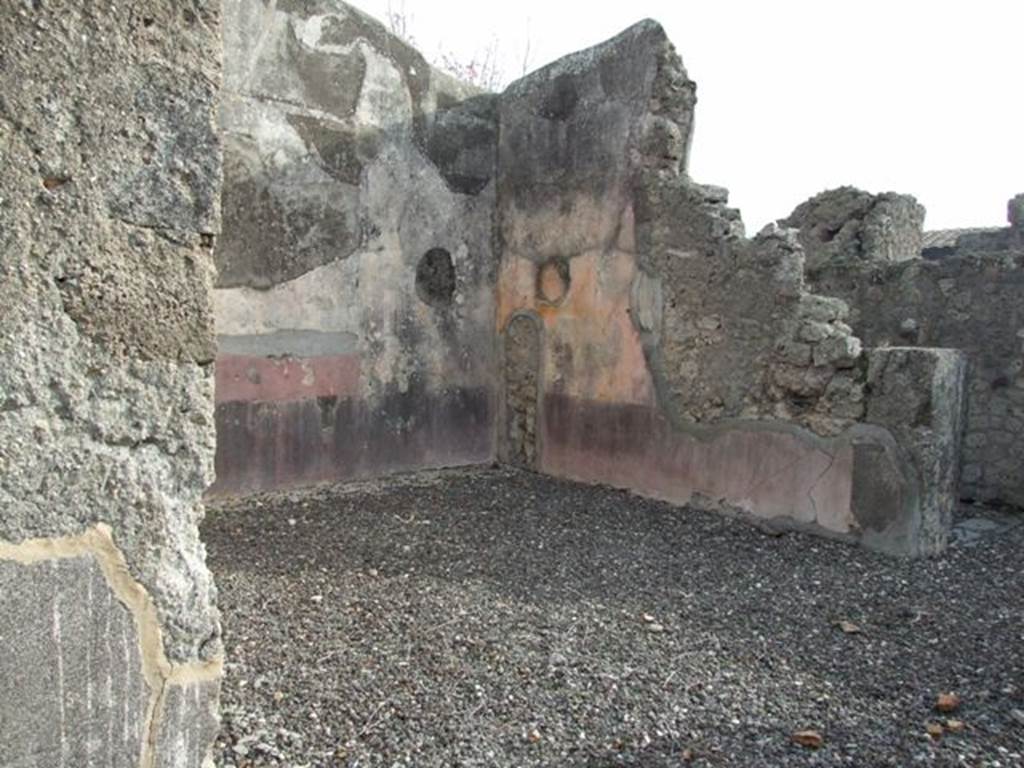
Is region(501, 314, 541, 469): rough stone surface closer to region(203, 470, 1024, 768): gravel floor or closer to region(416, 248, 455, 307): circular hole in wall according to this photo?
region(416, 248, 455, 307): circular hole in wall

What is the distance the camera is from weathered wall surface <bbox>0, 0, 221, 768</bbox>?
4.29 feet

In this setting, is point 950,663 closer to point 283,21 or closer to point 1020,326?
point 1020,326

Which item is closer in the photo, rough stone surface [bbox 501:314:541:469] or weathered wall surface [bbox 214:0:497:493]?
weathered wall surface [bbox 214:0:497:493]

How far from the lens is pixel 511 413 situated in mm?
5660

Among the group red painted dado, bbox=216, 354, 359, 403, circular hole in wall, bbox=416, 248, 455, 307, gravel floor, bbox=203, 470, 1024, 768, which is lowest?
gravel floor, bbox=203, 470, 1024, 768

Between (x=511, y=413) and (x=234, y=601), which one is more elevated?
(x=511, y=413)

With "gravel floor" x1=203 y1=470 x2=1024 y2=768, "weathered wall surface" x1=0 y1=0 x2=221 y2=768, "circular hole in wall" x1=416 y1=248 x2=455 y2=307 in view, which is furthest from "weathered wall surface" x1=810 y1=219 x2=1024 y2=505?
"weathered wall surface" x1=0 y1=0 x2=221 y2=768

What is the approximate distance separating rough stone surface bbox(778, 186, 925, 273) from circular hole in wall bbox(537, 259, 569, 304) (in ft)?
7.62

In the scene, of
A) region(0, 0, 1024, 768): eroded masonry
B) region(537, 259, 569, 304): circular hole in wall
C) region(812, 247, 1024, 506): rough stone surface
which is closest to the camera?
region(0, 0, 1024, 768): eroded masonry

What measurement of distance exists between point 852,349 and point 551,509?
166 cm

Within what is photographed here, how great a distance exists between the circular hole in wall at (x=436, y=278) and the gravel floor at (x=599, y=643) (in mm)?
1657

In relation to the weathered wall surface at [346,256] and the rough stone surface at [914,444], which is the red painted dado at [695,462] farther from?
the weathered wall surface at [346,256]

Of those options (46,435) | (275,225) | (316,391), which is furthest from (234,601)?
(275,225)

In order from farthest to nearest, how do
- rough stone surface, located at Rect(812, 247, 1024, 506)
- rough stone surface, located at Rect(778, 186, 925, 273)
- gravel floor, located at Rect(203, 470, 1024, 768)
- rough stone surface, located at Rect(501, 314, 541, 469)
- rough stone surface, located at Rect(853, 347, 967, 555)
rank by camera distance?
rough stone surface, located at Rect(778, 186, 925, 273) → rough stone surface, located at Rect(501, 314, 541, 469) → rough stone surface, located at Rect(812, 247, 1024, 506) → rough stone surface, located at Rect(853, 347, 967, 555) → gravel floor, located at Rect(203, 470, 1024, 768)
